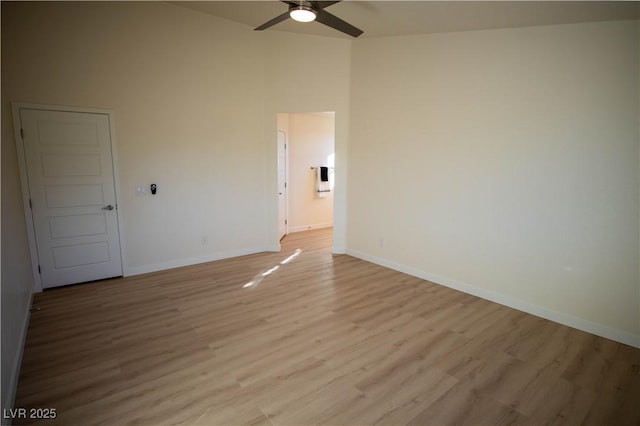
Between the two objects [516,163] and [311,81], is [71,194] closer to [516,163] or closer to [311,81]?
[311,81]

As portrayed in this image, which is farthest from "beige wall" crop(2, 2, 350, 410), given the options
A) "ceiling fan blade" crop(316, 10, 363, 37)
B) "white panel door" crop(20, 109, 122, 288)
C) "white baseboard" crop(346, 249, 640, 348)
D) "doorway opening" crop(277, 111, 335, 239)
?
"white baseboard" crop(346, 249, 640, 348)

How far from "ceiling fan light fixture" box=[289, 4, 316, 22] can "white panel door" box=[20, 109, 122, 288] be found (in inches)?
103

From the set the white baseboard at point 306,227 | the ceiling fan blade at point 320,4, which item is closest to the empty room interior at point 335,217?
the ceiling fan blade at point 320,4

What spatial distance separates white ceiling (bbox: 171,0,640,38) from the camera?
8.47ft

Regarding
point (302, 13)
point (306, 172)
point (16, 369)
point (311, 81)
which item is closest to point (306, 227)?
point (306, 172)

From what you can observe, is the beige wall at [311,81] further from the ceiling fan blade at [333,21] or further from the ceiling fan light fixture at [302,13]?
the ceiling fan light fixture at [302,13]

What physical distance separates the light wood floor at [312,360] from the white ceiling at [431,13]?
2.70 m

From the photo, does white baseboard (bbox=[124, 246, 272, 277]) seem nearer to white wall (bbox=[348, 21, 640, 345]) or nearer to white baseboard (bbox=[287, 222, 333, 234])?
white baseboard (bbox=[287, 222, 333, 234])

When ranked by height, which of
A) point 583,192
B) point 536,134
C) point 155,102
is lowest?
point 583,192

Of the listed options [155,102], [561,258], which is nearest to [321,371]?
[561,258]

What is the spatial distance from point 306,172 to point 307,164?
0.58 ft

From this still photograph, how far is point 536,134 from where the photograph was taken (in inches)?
122

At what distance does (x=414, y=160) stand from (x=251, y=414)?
333cm

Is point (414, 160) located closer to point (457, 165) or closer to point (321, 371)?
point (457, 165)
